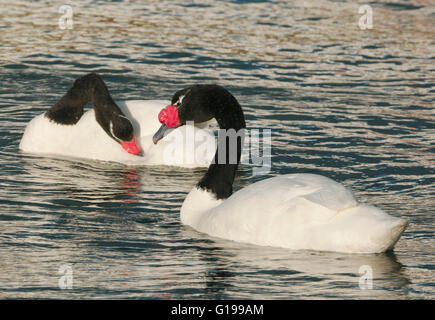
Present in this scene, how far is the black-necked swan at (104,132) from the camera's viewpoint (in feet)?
40.3

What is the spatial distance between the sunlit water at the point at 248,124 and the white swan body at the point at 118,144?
0.17 meters

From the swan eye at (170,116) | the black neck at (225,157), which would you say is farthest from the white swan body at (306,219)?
the swan eye at (170,116)

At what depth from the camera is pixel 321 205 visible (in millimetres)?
8758

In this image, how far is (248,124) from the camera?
13.7m

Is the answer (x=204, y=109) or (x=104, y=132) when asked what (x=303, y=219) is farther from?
(x=104, y=132)

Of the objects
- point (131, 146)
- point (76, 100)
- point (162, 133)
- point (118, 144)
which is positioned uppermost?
point (76, 100)

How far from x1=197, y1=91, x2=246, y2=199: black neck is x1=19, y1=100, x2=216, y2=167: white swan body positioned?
1.96 m

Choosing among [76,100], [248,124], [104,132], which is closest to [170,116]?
[104,132]

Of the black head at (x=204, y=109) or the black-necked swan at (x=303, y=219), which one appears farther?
the black head at (x=204, y=109)

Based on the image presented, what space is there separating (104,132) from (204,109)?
266 cm

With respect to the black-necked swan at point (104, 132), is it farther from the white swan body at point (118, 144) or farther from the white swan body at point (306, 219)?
the white swan body at point (306, 219)

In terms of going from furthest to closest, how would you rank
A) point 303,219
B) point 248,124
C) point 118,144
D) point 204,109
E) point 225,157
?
point 248,124 < point 118,144 < point 204,109 < point 225,157 < point 303,219

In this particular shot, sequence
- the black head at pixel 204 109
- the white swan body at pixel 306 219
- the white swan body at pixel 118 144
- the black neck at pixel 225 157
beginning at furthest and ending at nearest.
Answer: the white swan body at pixel 118 144, the black head at pixel 204 109, the black neck at pixel 225 157, the white swan body at pixel 306 219
